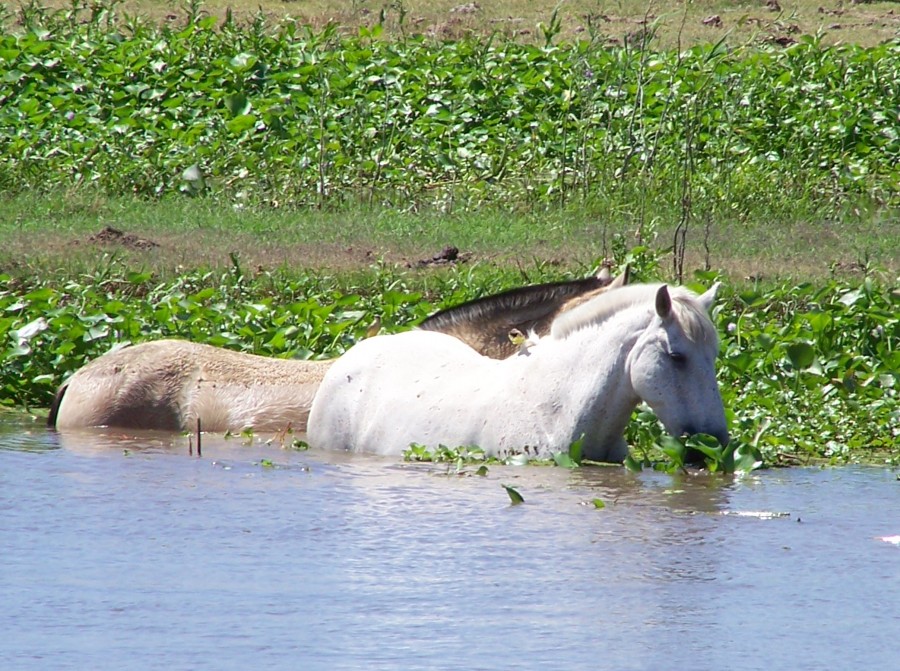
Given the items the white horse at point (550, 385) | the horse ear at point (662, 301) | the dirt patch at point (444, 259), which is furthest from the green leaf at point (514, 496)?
the dirt patch at point (444, 259)

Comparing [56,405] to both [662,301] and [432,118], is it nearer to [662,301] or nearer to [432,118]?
[662,301]

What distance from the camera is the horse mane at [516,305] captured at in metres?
8.20

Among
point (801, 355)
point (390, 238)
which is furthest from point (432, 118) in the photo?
point (801, 355)

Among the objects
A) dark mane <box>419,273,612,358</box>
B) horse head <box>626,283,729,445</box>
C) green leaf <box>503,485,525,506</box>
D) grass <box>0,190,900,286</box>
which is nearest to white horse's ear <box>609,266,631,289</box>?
dark mane <box>419,273,612,358</box>

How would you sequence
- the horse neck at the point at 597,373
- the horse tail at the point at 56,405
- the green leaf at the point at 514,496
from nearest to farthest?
the green leaf at the point at 514,496, the horse neck at the point at 597,373, the horse tail at the point at 56,405

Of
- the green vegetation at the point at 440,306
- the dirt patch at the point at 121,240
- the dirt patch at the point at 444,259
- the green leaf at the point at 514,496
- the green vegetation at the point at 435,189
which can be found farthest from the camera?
the dirt patch at the point at 121,240

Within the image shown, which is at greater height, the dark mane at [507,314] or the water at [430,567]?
the dark mane at [507,314]

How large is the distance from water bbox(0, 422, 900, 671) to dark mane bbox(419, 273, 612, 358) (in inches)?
39.8

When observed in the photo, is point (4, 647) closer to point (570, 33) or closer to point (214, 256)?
point (214, 256)

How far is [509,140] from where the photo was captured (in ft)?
54.4

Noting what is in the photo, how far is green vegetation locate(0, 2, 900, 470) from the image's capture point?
9.79 meters

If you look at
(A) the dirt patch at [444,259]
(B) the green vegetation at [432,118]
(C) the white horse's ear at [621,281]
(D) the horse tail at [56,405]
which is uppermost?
(B) the green vegetation at [432,118]

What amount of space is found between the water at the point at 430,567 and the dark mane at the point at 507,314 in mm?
1010

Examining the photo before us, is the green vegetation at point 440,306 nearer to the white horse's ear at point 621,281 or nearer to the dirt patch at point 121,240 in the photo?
the white horse's ear at point 621,281
